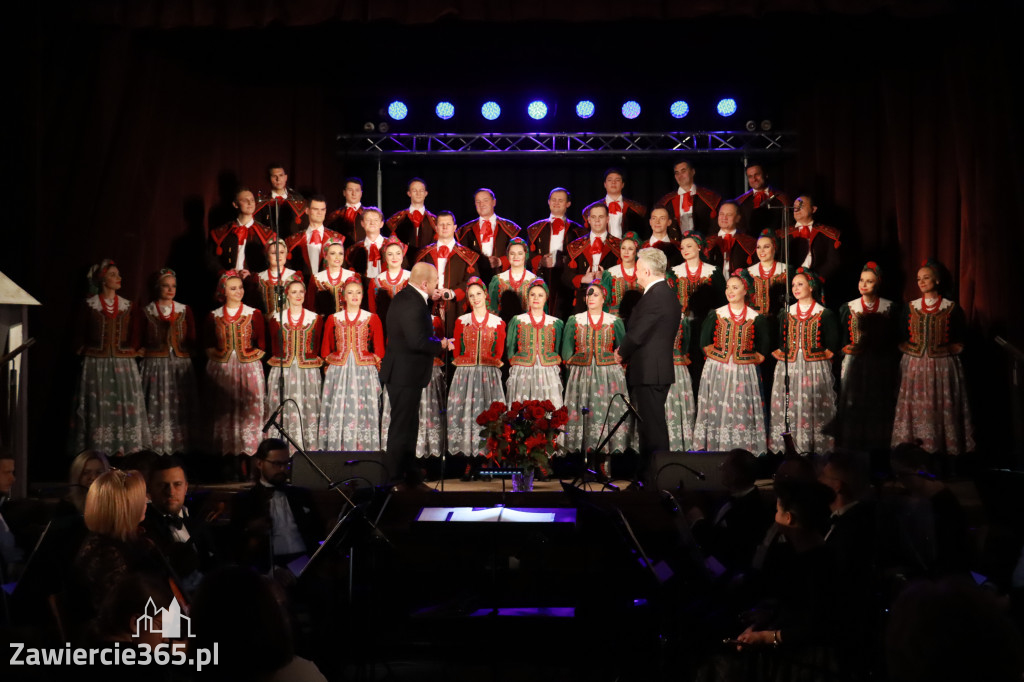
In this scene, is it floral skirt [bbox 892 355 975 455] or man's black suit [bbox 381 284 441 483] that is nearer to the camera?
man's black suit [bbox 381 284 441 483]

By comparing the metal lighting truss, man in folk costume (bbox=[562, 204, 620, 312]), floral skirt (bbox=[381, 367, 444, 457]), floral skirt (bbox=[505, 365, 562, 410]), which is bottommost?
floral skirt (bbox=[381, 367, 444, 457])

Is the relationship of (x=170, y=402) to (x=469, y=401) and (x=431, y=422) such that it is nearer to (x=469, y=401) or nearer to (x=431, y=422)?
(x=431, y=422)

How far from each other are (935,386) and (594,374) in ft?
10.1

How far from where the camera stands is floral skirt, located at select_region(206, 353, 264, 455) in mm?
9164

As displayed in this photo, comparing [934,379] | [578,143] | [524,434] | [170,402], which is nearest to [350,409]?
[170,402]

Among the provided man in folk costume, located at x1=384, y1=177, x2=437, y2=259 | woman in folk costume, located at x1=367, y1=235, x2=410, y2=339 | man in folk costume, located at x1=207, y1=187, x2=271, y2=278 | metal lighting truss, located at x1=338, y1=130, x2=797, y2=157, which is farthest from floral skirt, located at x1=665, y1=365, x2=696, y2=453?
man in folk costume, located at x1=207, y1=187, x2=271, y2=278

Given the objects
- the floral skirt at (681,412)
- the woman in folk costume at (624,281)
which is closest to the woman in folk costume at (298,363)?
the woman in folk costume at (624,281)

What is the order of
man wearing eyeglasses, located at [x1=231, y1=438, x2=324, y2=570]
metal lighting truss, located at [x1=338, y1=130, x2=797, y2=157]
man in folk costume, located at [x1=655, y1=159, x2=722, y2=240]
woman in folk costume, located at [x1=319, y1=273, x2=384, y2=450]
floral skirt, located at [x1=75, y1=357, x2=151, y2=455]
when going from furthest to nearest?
metal lighting truss, located at [x1=338, y1=130, x2=797, y2=157] → man in folk costume, located at [x1=655, y1=159, x2=722, y2=240] → woman in folk costume, located at [x1=319, y1=273, x2=384, y2=450] → floral skirt, located at [x1=75, y1=357, x2=151, y2=455] → man wearing eyeglasses, located at [x1=231, y1=438, x2=324, y2=570]

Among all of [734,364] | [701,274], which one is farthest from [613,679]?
[701,274]

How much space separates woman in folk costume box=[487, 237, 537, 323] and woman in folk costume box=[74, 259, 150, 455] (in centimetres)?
339

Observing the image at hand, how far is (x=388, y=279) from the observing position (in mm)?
9664

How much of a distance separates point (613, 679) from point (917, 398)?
5.20 metres

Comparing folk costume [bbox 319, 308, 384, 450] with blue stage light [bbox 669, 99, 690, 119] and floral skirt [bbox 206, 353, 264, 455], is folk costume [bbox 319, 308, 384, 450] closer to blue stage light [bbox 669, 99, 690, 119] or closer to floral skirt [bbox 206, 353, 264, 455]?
floral skirt [bbox 206, 353, 264, 455]

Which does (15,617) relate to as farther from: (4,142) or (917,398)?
(917,398)
